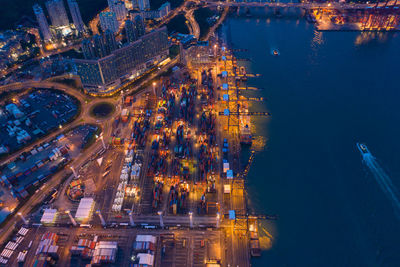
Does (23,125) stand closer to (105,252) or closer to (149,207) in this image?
(149,207)

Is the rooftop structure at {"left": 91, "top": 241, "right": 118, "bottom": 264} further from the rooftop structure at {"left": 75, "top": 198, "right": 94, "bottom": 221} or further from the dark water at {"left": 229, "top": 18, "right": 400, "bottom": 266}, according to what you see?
the dark water at {"left": 229, "top": 18, "right": 400, "bottom": 266}

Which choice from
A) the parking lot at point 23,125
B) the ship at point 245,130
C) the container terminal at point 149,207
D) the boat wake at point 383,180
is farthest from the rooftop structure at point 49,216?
the boat wake at point 383,180

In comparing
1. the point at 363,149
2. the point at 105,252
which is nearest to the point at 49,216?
the point at 105,252

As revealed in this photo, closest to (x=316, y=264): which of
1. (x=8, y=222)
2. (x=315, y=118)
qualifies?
(x=315, y=118)

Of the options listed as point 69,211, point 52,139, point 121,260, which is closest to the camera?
point 121,260

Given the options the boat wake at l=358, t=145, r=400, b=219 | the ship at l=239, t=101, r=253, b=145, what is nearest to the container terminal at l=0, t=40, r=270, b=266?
the ship at l=239, t=101, r=253, b=145

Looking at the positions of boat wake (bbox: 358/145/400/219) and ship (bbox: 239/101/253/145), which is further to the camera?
ship (bbox: 239/101/253/145)

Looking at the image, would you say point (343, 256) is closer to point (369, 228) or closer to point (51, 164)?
point (369, 228)

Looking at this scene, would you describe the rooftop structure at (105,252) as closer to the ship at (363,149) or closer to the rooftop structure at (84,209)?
the rooftop structure at (84,209)

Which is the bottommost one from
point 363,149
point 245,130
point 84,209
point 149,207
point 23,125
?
point 84,209
